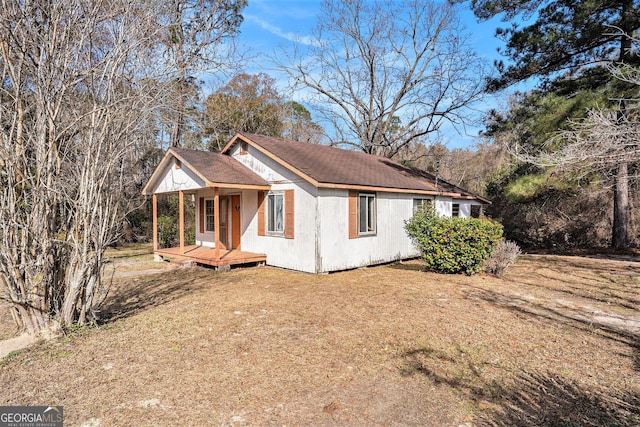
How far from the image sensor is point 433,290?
802cm

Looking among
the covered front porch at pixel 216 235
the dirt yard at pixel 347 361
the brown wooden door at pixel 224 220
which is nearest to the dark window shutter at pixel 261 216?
the covered front porch at pixel 216 235

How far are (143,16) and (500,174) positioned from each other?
62.1 feet

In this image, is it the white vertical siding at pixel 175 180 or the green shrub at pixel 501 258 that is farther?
the white vertical siding at pixel 175 180

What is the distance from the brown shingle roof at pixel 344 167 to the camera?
10.7 metres

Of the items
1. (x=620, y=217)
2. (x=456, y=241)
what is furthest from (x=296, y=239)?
(x=620, y=217)

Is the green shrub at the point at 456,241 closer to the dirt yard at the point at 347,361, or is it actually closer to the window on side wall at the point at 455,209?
the dirt yard at the point at 347,361

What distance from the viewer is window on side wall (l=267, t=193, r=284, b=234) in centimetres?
1114

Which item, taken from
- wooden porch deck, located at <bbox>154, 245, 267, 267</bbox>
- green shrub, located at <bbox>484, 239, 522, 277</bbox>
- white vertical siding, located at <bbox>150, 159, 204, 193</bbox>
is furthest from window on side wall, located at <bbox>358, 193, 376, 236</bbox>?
white vertical siding, located at <bbox>150, 159, 204, 193</bbox>

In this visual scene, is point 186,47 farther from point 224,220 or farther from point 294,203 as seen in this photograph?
point 224,220

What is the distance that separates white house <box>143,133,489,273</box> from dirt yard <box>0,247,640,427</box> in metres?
2.85

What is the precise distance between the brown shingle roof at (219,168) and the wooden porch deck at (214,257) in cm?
223

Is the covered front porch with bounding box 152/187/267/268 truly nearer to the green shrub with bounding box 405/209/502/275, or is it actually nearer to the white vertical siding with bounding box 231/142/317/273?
the white vertical siding with bounding box 231/142/317/273

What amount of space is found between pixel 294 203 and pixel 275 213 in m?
0.98

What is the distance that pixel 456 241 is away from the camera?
31.1 ft
